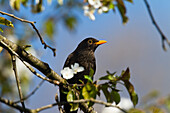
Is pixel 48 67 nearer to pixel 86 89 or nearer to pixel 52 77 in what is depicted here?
pixel 52 77

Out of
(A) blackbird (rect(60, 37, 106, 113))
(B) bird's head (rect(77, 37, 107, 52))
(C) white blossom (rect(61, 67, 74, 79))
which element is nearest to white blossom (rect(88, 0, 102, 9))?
(C) white blossom (rect(61, 67, 74, 79))

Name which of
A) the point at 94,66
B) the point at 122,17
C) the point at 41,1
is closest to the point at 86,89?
the point at 122,17

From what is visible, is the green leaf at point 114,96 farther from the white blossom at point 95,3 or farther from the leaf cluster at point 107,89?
the white blossom at point 95,3

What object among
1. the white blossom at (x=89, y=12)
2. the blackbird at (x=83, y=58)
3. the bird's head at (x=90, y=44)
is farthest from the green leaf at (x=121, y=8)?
the bird's head at (x=90, y=44)

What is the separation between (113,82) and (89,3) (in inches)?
43.8

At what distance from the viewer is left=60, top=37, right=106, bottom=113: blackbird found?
167 inches

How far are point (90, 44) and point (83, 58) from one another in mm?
528

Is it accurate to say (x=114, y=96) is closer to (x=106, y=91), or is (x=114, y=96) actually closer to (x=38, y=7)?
(x=106, y=91)

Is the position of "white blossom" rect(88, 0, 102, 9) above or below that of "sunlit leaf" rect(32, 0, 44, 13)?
below

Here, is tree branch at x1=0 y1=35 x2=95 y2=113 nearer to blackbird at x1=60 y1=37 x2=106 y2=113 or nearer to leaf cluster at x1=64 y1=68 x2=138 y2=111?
leaf cluster at x1=64 y1=68 x2=138 y2=111

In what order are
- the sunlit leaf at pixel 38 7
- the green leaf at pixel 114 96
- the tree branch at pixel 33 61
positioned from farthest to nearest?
the sunlit leaf at pixel 38 7
the tree branch at pixel 33 61
the green leaf at pixel 114 96

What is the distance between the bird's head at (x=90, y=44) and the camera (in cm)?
484

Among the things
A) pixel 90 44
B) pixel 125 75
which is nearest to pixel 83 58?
pixel 90 44

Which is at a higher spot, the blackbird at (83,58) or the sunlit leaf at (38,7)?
the sunlit leaf at (38,7)
